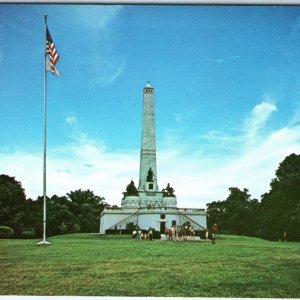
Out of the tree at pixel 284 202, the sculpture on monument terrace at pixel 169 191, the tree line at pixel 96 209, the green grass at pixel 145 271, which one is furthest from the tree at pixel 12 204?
the tree at pixel 284 202

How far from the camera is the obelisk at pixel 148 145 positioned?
1114 cm

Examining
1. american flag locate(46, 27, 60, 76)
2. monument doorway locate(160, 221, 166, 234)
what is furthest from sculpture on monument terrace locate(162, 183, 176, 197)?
american flag locate(46, 27, 60, 76)

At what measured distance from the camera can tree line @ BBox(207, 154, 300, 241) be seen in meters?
10.8

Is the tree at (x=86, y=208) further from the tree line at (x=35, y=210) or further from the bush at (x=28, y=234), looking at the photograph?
the bush at (x=28, y=234)

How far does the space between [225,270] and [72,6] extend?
6310 mm

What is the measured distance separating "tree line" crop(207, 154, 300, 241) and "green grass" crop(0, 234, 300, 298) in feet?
2.02

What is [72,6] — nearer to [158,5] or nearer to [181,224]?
[158,5]

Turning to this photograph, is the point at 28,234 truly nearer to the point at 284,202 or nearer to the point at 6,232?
the point at 6,232

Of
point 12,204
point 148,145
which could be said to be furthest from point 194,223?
point 12,204

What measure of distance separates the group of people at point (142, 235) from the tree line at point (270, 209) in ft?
6.39

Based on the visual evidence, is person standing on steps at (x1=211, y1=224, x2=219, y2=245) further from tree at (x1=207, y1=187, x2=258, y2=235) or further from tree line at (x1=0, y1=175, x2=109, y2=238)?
tree line at (x1=0, y1=175, x2=109, y2=238)

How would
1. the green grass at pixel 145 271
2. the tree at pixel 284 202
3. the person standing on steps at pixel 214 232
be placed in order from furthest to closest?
the person standing on steps at pixel 214 232 < the tree at pixel 284 202 < the green grass at pixel 145 271

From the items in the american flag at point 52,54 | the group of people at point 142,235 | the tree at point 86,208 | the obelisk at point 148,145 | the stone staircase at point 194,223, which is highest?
the american flag at point 52,54

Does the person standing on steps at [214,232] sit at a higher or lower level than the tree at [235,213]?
lower
